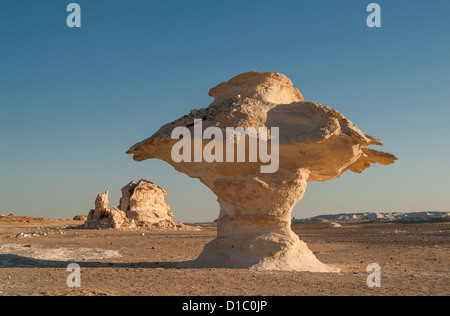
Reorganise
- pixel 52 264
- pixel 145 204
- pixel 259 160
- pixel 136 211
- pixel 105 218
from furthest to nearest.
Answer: pixel 145 204, pixel 136 211, pixel 105 218, pixel 52 264, pixel 259 160

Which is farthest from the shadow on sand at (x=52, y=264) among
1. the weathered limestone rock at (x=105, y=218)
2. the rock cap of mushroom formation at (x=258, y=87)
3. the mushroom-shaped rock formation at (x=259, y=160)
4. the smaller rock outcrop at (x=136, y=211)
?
the smaller rock outcrop at (x=136, y=211)

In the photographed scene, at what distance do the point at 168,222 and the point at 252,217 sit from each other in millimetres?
24651

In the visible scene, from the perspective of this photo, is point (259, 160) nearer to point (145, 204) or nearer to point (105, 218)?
point (105, 218)

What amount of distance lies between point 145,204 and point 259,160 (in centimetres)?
2450

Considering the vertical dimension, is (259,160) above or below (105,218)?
above

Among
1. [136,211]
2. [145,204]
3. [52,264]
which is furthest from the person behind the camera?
[145,204]

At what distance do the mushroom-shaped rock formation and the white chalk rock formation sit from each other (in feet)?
73.0

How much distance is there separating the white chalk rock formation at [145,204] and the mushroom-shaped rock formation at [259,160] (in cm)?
2225

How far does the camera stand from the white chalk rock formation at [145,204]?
3133cm

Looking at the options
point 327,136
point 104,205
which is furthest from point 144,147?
point 104,205

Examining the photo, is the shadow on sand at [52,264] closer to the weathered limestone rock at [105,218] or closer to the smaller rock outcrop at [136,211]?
the weathered limestone rock at [105,218]

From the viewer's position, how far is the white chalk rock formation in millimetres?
31328

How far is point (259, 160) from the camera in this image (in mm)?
9305

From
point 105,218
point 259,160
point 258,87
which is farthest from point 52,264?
point 105,218
